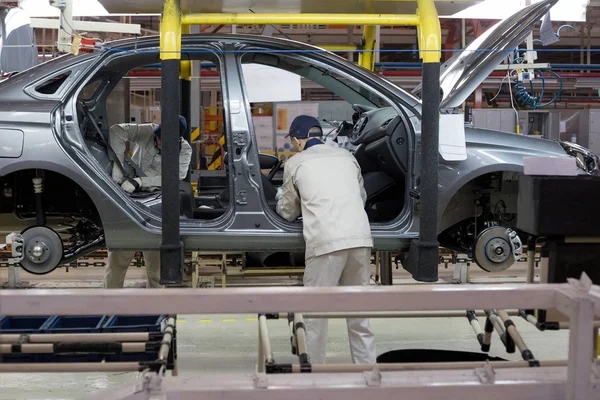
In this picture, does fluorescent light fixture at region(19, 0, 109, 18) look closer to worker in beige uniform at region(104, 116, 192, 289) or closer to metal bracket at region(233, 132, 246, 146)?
worker in beige uniform at region(104, 116, 192, 289)

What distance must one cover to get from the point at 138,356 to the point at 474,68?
3.01 meters

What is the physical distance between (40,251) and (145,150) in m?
1.32

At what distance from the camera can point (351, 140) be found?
575 cm

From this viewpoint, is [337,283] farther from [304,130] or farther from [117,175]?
[117,175]

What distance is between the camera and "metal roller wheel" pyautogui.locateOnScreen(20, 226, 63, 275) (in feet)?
15.3

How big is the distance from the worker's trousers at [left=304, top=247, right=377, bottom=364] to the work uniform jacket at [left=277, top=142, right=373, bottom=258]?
0.24ft

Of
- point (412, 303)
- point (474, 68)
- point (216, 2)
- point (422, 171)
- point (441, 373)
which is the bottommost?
point (441, 373)

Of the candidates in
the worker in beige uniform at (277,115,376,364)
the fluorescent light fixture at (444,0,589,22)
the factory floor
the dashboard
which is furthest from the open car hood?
the fluorescent light fixture at (444,0,589,22)

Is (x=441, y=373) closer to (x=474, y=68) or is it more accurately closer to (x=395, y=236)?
(x=395, y=236)

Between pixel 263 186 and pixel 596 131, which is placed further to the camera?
pixel 596 131

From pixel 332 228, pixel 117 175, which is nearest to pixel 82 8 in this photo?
→ pixel 117 175

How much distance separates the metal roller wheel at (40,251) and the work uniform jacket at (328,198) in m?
1.57

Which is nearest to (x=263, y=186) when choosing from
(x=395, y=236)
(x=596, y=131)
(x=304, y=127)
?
(x=304, y=127)

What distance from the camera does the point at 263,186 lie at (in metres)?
4.78
